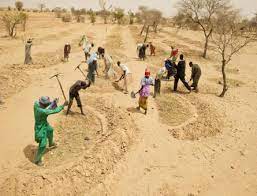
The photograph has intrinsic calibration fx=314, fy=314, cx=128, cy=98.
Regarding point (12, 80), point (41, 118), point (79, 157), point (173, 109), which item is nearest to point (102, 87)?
point (173, 109)

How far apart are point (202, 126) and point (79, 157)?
4.36 metres

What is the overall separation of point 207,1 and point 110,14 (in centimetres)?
4299

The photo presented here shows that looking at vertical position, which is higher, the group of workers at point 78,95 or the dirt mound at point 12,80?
the group of workers at point 78,95

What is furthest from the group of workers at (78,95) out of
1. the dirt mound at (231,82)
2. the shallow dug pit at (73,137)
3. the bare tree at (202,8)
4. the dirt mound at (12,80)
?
the bare tree at (202,8)

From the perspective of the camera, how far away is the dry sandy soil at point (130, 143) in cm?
689

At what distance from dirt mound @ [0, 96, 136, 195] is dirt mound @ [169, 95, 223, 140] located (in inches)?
60.4

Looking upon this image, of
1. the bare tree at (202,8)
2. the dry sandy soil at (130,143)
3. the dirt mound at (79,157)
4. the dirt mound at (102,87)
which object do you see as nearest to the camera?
the dirt mound at (79,157)

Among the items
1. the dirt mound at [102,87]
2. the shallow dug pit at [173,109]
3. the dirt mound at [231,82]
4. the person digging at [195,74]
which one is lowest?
the shallow dug pit at [173,109]

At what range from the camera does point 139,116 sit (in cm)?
1030

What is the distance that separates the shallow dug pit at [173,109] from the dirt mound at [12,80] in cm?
562

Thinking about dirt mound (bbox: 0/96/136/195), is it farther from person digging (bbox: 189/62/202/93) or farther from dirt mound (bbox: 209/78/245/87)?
dirt mound (bbox: 209/78/245/87)

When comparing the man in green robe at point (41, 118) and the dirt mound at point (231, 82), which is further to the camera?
the dirt mound at point (231, 82)

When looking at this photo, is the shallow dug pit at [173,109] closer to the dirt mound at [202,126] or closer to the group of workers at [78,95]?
the dirt mound at [202,126]

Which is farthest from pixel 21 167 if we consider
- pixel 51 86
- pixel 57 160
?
pixel 51 86
